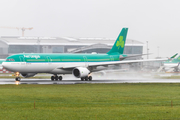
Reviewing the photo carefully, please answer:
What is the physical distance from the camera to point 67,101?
978 inches

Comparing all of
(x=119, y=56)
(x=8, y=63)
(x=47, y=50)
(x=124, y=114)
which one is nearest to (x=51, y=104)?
(x=124, y=114)

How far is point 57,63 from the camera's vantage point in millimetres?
52688

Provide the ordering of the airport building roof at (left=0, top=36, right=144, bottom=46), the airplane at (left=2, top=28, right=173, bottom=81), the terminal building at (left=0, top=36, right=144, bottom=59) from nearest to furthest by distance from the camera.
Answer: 1. the airplane at (left=2, top=28, right=173, bottom=81)
2. the terminal building at (left=0, top=36, right=144, bottom=59)
3. the airport building roof at (left=0, top=36, right=144, bottom=46)

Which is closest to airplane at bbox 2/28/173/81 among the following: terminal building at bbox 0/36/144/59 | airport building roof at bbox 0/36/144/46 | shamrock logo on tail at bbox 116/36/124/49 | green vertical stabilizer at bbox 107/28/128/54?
green vertical stabilizer at bbox 107/28/128/54

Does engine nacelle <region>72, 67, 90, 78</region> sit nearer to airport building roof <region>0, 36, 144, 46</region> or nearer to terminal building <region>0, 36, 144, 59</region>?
terminal building <region>0, 36, 144, 59</region>

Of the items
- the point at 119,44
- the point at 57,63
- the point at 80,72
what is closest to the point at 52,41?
the point at 119,44

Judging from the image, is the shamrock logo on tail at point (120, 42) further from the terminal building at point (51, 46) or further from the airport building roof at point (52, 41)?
the airport building roof at point (52, 41)

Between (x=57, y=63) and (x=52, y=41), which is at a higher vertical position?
(x=52, y=41)

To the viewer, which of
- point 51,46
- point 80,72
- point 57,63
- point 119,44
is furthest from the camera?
point 51,46

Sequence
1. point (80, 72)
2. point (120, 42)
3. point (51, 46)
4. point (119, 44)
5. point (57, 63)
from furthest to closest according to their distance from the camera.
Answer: point (51, 46) → point (120, 42) → point (119, 44) → point (57, 63) → point (80, 72)

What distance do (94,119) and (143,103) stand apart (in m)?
7.00

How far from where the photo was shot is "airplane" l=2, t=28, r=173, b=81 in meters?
49.1

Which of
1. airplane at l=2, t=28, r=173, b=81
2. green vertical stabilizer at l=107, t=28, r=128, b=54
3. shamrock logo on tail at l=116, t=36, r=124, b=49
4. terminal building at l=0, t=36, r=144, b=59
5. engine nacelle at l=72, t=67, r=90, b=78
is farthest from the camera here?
terminal building at l=0, t=36, r=144, b=59

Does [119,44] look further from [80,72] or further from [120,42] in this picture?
[80,72]
